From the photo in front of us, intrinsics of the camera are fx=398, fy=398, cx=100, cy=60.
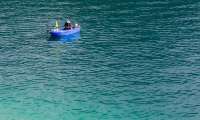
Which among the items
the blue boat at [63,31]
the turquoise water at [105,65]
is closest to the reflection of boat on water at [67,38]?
the turquoise water at [105,65]

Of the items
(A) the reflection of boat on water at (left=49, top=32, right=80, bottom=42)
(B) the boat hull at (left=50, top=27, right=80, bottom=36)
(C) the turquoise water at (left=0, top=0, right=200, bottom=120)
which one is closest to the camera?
(C) the turquoise water at (left=0, top=0, right=200, bottom=120)

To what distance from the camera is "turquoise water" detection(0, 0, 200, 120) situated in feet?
187

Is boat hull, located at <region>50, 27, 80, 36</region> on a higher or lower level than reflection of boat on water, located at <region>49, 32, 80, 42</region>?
higher

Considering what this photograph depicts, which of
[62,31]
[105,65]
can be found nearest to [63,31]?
[62,31]

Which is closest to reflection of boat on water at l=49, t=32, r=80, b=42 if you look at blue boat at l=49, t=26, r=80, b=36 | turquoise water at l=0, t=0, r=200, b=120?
turquoise water at l=0, t=0, r=200, b=120

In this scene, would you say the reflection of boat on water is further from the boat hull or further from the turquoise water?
the boat hull

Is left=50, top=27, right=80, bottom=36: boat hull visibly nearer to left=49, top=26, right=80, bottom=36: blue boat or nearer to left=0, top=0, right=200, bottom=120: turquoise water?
left=49, top=26, right=80, bottom=36: blue boat

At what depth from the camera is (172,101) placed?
5838 centimetres

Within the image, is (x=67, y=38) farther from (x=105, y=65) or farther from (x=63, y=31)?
(x=105, y=65)

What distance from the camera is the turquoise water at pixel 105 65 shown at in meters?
57.1

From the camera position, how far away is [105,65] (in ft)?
241

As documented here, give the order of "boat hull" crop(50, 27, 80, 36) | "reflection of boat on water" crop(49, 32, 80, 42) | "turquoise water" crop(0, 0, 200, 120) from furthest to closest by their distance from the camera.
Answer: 1. "reflection of boat on water" crop(49, 32, 80, 42)
2. "boat hull" crop(50, 27, 80, 36)
3. "turquoise water" crop(0, 0, 200, 120)

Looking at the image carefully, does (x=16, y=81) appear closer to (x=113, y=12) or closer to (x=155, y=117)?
(x=155, y=117)

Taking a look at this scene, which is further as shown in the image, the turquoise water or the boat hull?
the boat hull
